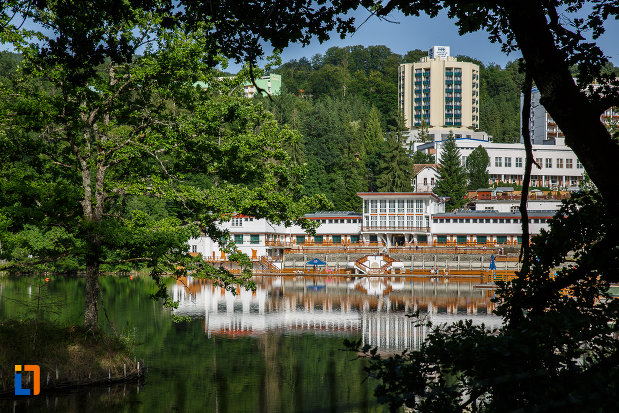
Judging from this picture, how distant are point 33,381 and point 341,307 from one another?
22.5 meters

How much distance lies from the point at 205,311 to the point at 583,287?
1156 inches

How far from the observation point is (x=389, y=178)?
77812 mm

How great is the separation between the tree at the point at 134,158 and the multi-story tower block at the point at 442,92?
137493 millimetres

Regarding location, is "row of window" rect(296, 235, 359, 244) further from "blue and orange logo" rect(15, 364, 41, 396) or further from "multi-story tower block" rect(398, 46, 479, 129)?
"multi-story tower block" rect(398, 46, 479, 129)

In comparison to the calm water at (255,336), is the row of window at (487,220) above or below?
above

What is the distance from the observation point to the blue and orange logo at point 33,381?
48.2ft

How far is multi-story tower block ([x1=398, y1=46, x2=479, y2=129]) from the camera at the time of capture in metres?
151

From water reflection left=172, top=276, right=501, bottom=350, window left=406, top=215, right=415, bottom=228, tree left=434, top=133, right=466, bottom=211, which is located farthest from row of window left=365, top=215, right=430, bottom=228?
water reflection left=172, top=276, right=501, bottom=350

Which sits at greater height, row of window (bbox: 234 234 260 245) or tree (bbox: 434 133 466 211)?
tree (bbox: 434 133 466 211)

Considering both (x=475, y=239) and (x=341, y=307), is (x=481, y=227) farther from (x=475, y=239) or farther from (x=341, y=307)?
(x=341, y=307)

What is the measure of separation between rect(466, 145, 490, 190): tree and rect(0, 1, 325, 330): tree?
6871 cm

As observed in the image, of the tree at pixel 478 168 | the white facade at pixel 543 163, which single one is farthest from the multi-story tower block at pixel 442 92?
the tree at pixel 478 168

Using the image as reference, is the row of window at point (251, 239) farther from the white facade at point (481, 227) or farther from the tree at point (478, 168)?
the tree at point (478, 168)

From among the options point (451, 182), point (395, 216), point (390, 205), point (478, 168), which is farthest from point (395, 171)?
point (478, 168)
